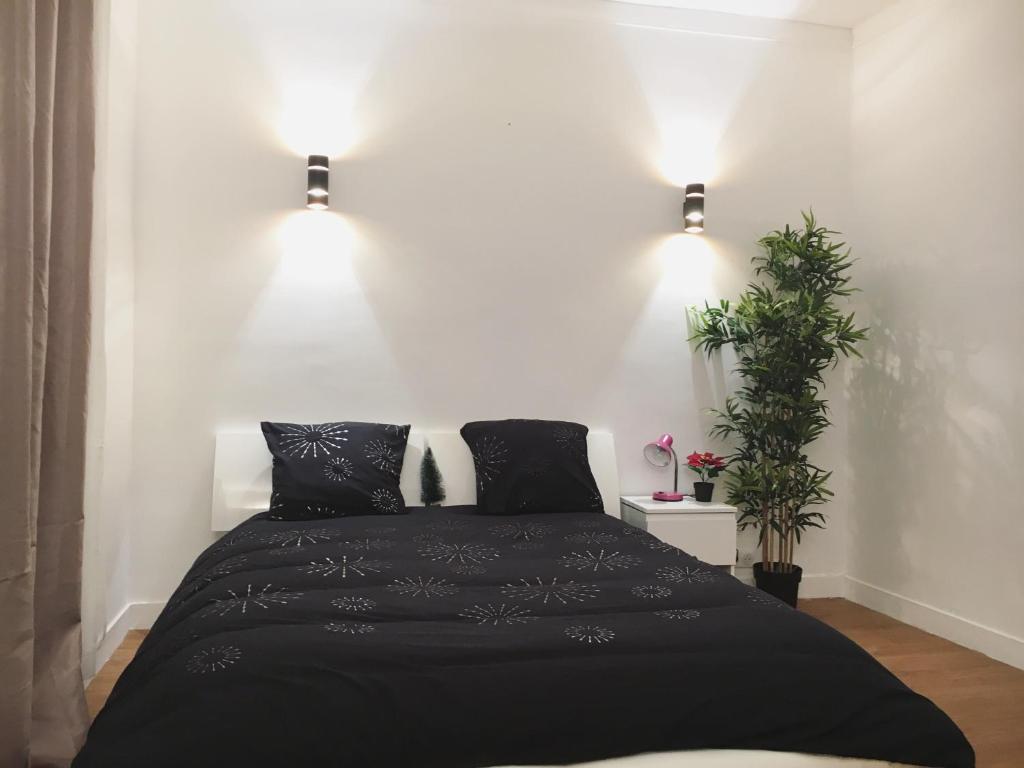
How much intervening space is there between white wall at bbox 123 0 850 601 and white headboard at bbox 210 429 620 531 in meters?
0.12

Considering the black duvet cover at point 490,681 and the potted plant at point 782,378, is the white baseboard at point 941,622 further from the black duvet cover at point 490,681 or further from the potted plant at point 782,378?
the black duvet cover at point 490,681

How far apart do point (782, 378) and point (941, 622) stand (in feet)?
4.21

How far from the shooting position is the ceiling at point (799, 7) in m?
3.90

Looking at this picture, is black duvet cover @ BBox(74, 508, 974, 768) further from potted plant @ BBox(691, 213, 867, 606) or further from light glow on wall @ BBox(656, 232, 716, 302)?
light glow on wall @ BBox(656, 232, 716, 302)

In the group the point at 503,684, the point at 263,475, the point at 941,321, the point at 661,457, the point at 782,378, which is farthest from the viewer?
the point at 661,457

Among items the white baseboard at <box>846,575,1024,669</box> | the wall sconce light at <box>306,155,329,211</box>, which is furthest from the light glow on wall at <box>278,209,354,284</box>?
the white baseboard at <box>846,575,1024,669</box>

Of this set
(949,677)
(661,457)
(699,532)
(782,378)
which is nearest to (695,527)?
(699,532)

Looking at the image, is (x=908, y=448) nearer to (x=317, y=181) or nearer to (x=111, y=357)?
(x=317, y=181)

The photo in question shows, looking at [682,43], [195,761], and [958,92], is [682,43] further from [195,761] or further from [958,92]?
[195,761]

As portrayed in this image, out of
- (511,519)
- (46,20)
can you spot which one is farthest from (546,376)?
(46,20)

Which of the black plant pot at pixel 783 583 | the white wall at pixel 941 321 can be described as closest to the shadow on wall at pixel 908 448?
the white wall at pixel 941 321

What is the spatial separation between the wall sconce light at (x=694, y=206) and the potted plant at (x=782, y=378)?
360 millimetres

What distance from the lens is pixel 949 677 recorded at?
2.96 meters

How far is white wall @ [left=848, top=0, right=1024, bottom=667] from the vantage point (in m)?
3.20
